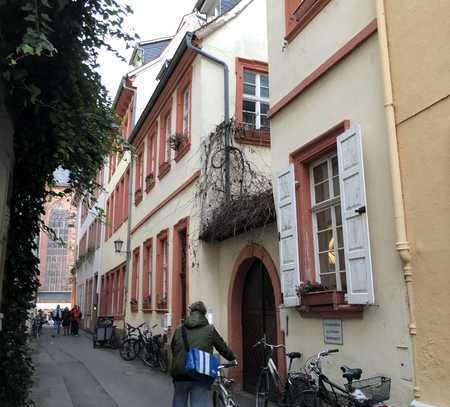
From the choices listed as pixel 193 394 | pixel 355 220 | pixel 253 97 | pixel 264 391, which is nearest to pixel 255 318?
pixel 264 391

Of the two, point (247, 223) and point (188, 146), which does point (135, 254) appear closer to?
point (188, 146)

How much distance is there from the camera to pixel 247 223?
9.43 m

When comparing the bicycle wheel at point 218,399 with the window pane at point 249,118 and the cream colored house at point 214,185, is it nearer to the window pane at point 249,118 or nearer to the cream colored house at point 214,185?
the cream colored house at point 214,185

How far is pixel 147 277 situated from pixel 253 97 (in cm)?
699

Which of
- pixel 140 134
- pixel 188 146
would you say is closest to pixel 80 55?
pixel 188 146

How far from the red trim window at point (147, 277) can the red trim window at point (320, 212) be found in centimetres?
1008

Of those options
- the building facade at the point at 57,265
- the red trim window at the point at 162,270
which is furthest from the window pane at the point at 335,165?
the building facade at the point at 57,265

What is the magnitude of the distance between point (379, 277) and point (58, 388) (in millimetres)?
7512

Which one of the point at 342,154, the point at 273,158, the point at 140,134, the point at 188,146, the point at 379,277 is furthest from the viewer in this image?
the point at 140,134

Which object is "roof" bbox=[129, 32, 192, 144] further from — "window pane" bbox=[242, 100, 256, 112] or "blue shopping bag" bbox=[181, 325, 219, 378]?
"blue shopping bag" bbox=[181, 325, 219, 378]

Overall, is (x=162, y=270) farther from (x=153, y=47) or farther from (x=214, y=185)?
(x=153, y=47)

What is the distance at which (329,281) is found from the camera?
22.5ft

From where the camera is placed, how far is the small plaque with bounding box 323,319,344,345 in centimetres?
630

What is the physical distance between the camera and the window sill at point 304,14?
7223 mm
